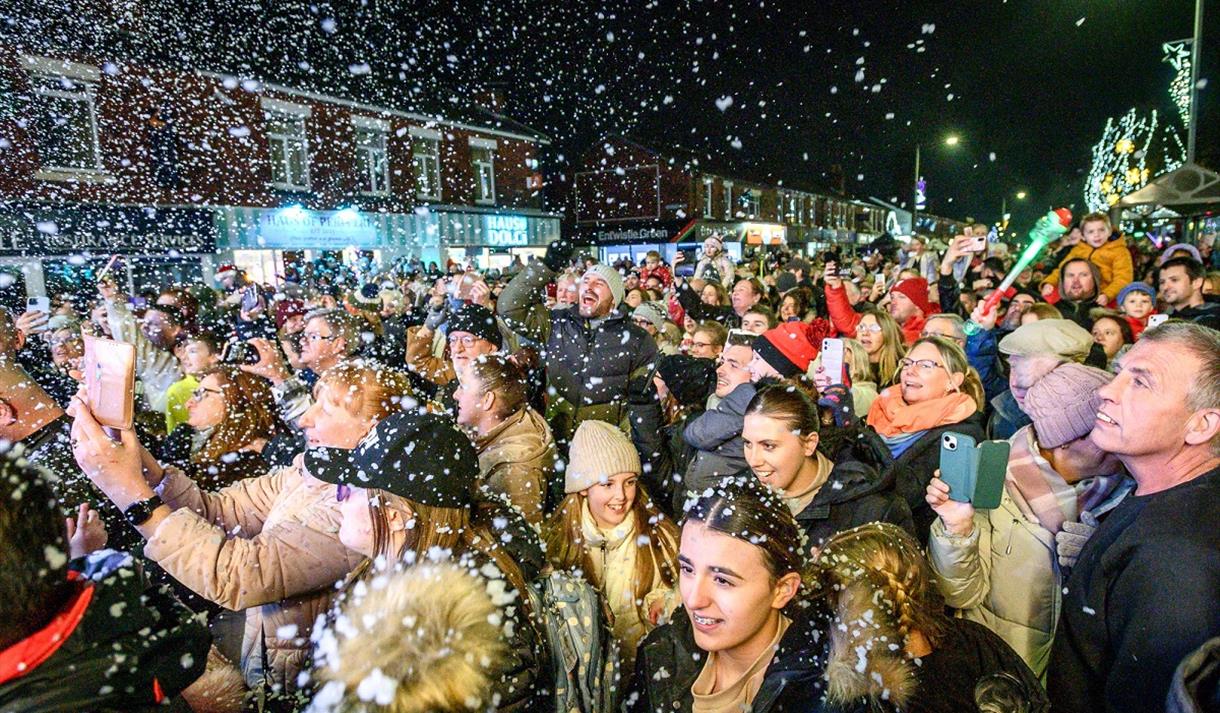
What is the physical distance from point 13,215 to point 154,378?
15183mm

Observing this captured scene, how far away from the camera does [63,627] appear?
3.96ft

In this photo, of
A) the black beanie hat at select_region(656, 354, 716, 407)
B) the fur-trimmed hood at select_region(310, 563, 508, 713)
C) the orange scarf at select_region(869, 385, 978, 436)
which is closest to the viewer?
→ the fur-trimmed hood at select_region(310, 563, 508, 713)

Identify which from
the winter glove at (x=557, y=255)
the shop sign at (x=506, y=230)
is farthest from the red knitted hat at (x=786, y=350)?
the shop sign at (x=506, y=230)

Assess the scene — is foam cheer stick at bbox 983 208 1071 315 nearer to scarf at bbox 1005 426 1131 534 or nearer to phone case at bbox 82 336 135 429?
scarf at bbox 1005 426 1131 534

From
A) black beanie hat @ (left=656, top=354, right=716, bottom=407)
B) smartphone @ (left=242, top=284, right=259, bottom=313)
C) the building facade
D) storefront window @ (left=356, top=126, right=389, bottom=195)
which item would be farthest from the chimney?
black beanie hat @ (left=656, top=354, right=716, bottom=407)

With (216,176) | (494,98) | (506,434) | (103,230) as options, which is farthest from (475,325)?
(494,98)

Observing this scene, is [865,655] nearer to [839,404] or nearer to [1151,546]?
[1151,546]

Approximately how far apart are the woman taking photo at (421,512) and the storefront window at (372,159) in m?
25.4

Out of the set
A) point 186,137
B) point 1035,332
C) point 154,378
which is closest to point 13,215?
point 186,137

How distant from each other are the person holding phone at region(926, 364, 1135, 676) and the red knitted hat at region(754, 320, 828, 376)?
1.49 m

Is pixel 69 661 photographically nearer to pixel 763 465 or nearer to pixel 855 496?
pixel 763 465

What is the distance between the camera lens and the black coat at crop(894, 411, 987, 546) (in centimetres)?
311

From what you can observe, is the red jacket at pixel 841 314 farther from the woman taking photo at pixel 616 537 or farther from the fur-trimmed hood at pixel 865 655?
the fur-trimmed hood at pixel 865 655

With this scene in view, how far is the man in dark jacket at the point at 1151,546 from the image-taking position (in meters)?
1.66
